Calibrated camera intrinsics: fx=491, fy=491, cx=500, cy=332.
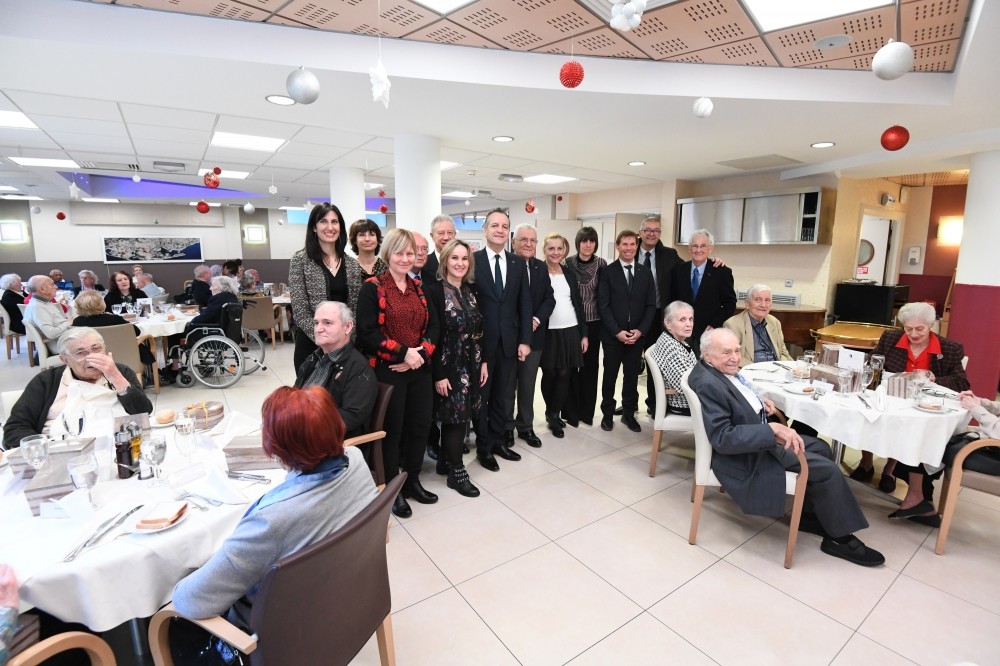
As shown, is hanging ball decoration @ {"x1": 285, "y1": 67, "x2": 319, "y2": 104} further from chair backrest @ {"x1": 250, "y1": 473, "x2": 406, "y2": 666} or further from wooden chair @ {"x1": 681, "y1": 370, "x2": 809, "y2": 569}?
wooden chair @ {"x1": 681, "y1": 370, "x2": 809, "y2": 569}

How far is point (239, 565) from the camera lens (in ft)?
4.09

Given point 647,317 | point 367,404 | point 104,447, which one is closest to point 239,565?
point 104,447

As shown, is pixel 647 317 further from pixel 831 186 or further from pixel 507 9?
pixel 831 186

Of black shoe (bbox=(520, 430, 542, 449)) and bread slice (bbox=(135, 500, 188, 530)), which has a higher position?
bread slice (bbox=(135, 500, 188, 530))

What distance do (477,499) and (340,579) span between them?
1.93 m

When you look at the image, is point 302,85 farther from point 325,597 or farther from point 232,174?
point 232,174

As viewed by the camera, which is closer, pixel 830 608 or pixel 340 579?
pixel 340 579

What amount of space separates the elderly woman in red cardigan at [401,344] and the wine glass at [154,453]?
116 cm

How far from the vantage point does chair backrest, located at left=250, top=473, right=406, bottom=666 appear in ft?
3.80

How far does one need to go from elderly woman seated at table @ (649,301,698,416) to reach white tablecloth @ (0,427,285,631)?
2638mm

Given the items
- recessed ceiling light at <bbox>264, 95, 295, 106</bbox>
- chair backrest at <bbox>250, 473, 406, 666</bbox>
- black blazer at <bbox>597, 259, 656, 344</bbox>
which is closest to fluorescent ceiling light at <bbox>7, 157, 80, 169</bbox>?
recessed ceiling light at <bbox>264, 95, 295, 106</bbox>

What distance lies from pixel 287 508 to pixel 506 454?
8.54 feet

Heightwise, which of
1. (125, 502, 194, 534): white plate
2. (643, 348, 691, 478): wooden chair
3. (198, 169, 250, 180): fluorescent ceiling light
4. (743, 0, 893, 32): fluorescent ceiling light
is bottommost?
(643, 348, 691, 478): wooden chair

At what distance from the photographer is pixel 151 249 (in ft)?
43.4
